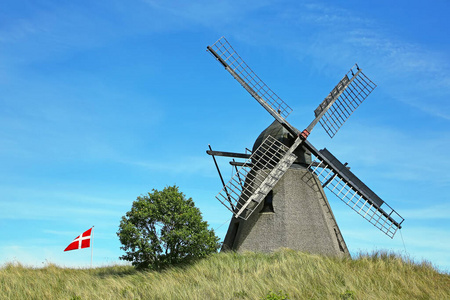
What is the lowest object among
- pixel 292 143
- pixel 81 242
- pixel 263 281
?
pixel 263 281

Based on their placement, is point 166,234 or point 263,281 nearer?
point 263,281

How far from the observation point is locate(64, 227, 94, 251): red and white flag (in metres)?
24.3

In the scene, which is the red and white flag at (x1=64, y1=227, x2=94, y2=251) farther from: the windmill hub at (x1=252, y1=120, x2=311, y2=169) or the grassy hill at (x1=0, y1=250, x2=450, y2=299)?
the windmill hub at (x1=252, y1=120, x2=311, y2=169)

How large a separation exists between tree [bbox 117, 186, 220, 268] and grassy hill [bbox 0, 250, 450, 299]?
734 millimetres

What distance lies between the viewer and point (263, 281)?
1680 centimetres

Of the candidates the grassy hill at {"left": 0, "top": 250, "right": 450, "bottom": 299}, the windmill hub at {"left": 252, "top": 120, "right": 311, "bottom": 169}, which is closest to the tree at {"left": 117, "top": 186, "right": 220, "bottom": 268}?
the grassy hill at {"left": 0, "top": 250, "right": 450, "bottom": 299}

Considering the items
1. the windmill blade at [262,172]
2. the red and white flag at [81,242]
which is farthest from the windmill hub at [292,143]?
the red and white flag at [81,242]

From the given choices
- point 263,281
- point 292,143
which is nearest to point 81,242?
point 263,281

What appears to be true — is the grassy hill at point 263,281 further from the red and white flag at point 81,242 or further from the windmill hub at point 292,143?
the windmill hub at point 292,143

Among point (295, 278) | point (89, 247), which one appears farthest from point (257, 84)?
point (89, 247)

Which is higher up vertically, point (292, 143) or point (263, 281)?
point (292, 143)

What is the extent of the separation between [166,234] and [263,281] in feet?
21.2

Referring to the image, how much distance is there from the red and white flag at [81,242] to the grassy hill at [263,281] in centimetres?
196

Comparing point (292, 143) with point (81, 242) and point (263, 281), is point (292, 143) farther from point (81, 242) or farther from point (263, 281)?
point (81, 242)
